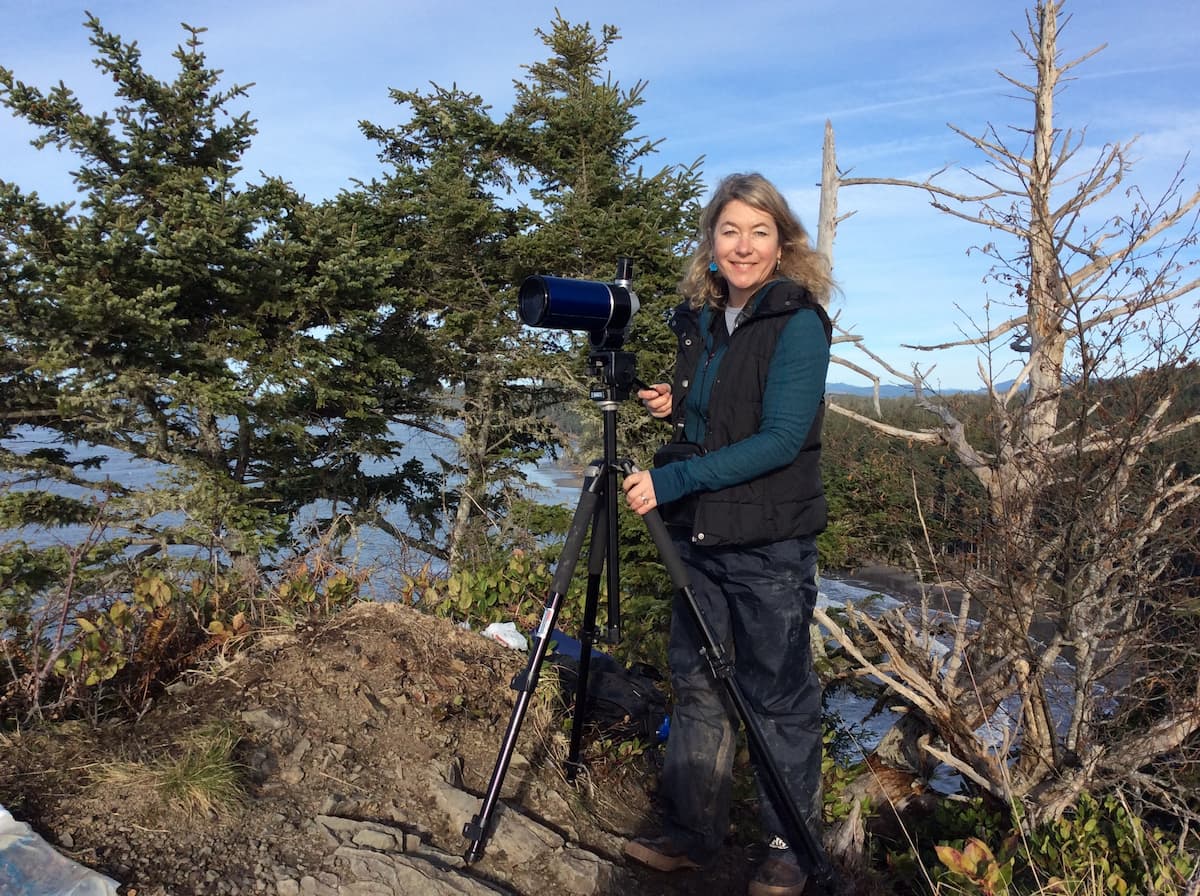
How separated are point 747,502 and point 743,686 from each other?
55 cm

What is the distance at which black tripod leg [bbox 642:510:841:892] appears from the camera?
6.45 feet

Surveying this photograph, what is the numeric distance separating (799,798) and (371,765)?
117 cm

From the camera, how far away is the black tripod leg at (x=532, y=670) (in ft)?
6.29

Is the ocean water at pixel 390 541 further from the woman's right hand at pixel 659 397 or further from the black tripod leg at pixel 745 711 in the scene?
the black tripod leg at pixel 745 711

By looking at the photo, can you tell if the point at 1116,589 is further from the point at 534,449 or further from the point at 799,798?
the point at 534,449

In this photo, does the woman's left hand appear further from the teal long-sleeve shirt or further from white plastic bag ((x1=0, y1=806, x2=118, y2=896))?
white plastic bag ((x1=0, y1=806, x2=118, y2=896))

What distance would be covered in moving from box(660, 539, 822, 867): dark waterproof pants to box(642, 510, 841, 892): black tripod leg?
0.22ft

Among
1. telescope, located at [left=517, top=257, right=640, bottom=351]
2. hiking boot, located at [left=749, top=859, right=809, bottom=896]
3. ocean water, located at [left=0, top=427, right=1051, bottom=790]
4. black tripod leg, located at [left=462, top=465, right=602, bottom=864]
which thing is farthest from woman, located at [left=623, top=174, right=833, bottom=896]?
ocean water, located at [left=0, top=427, right=1051, bottom=790]

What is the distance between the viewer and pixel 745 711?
199 centimetres

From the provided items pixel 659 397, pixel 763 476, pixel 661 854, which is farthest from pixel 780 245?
pixel 661 854

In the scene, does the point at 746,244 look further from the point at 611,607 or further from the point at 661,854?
the point at 661,854

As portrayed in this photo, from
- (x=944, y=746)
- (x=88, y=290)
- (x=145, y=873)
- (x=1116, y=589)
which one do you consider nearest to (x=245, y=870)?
(x=145, y=873)

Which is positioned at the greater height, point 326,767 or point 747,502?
point 747,502

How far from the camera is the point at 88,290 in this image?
8477mm
